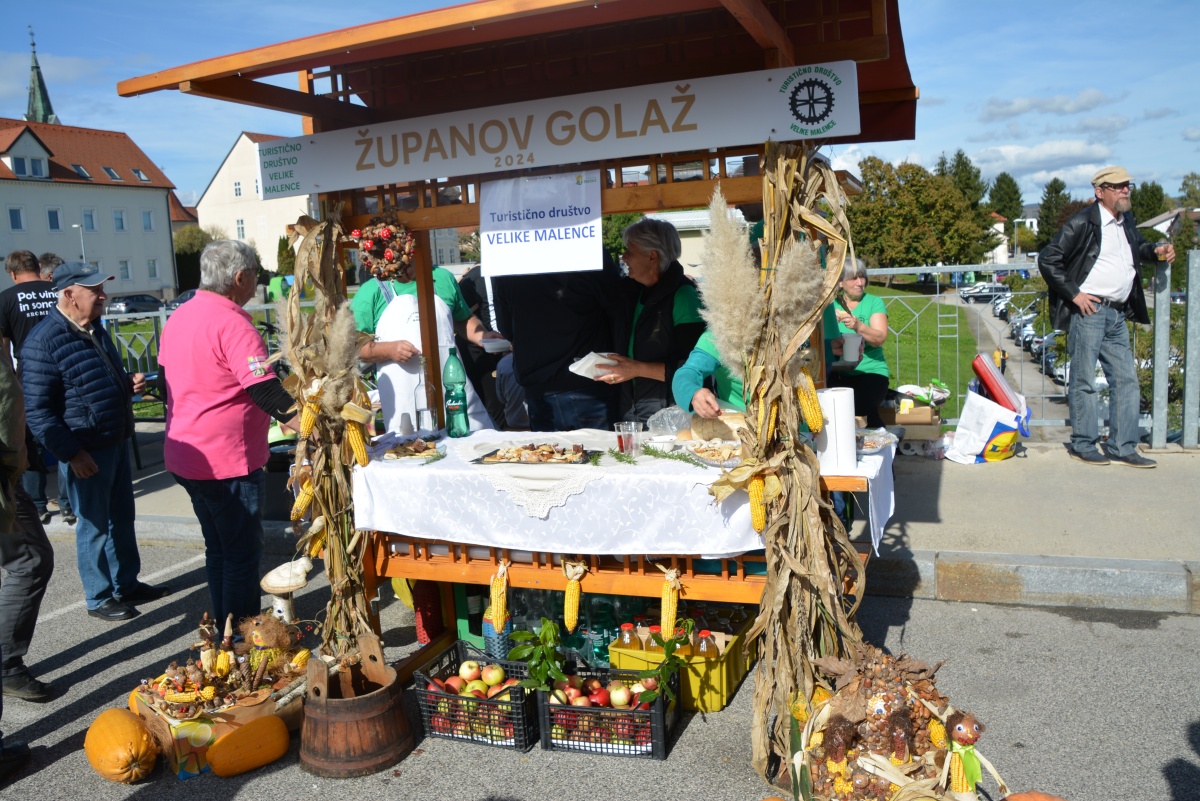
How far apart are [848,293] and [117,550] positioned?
5.03m

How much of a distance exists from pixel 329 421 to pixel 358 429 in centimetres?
13

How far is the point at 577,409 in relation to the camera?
5039 mm

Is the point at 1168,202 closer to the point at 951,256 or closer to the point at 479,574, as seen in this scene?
the point at 951,256

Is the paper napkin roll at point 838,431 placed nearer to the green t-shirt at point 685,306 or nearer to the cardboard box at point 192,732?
the green t-shirt at point 685,306

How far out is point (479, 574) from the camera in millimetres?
3965

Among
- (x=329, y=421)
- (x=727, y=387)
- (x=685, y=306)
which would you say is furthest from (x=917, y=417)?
(x=329, y=421)

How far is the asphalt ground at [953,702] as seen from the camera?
328 centimetres

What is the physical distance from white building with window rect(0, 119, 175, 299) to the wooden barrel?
4894cm

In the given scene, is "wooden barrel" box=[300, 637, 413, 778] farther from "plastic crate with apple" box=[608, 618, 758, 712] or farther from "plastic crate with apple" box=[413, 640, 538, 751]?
"plastic crate with apple" box=[608, 618, 758, 712]

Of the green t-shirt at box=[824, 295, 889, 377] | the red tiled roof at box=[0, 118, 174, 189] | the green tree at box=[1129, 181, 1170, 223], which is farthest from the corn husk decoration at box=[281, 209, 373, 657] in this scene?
the green tree at box=[1129, 181, 1170, 223]

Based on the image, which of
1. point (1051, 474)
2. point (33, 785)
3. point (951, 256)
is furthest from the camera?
point (951, 256)

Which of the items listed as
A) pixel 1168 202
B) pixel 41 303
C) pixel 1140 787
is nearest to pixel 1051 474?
pixel 1140 787

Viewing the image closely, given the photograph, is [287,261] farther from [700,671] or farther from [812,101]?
[812,101]

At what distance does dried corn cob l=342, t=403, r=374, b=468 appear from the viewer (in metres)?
3.94
